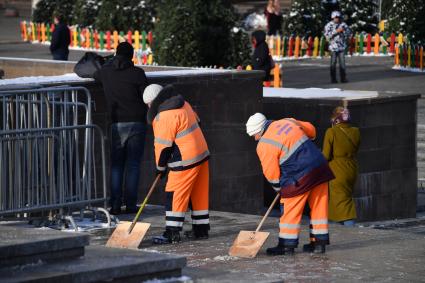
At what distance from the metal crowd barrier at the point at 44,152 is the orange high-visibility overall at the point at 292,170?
2.34 metres

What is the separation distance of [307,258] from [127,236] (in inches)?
67.1

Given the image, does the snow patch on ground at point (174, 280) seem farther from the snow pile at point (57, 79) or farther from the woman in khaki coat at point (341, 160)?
the woman in khaki coat at point (341, 160)

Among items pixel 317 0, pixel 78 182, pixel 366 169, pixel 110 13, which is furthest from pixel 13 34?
pixel 78 182

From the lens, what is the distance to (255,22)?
53719 millimetres

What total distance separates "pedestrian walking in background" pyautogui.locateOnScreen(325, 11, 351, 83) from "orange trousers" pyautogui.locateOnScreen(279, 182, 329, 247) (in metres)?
19.4

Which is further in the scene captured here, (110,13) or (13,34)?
(13,34)

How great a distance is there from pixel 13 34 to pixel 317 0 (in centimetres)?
1524

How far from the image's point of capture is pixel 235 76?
18453 mm

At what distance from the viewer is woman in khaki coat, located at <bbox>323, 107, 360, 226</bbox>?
1625 cm

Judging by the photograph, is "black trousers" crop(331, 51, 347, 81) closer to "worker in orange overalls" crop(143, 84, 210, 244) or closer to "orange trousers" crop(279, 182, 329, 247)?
"worker in orange overalls" crop(143, 84, 210, 244)

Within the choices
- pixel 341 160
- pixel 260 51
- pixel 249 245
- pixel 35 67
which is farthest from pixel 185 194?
pixel 260 51

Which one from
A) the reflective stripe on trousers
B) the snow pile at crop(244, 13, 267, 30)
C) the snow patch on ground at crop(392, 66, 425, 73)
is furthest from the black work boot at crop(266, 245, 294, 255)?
the snow pile at crop(244, 13, 267, 30)

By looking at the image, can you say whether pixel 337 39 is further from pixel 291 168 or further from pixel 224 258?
pixel 224 258

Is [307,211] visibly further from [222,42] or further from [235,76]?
[222,42]
